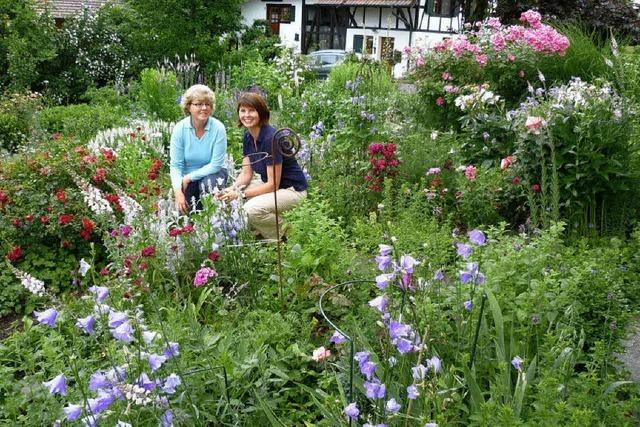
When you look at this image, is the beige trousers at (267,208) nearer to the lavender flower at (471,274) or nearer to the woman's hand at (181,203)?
the woman's hand at (181,203)

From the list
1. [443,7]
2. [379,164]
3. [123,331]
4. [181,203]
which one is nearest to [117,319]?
[123,331]

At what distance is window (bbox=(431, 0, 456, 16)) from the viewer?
27484 mm

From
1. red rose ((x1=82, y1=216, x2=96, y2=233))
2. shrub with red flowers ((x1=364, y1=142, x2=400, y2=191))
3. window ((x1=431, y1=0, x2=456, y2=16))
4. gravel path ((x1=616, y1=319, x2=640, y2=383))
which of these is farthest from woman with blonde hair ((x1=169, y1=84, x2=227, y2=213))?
window ((x1=431, y1=0, x2=456, y2=16))

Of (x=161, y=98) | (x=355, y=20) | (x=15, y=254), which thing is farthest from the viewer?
(x=355, y=20)

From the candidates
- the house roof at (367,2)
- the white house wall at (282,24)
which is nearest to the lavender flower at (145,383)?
the house roof at (367,2)

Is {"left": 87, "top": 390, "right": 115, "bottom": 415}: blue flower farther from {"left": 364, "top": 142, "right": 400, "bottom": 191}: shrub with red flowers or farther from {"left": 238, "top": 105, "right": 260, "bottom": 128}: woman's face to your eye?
{"left": 364, "top": 142, "right": 400, "bottom": 191}: shrub with red flowers

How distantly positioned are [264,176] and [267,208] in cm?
46

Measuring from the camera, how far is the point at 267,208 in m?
4.87

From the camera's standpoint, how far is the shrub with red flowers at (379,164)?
5363 millimetres

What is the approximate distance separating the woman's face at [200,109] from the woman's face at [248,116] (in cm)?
49

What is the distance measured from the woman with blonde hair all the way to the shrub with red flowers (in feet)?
3.88

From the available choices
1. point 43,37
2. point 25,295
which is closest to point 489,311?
point 25,295

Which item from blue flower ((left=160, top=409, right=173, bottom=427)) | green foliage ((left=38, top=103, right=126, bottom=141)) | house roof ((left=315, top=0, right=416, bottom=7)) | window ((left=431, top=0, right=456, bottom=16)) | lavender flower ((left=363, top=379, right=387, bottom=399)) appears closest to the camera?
lavender flower ((left=363, top=379, right=387, bottom=399))

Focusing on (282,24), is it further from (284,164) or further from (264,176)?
(284,164)
